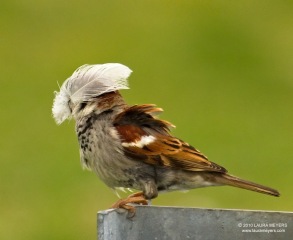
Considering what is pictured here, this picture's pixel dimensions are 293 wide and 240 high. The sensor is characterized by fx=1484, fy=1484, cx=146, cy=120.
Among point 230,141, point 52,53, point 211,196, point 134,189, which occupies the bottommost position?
point 134,189

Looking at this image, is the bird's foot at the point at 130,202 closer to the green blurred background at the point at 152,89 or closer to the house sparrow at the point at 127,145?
the house sparrow at the point at 127,145

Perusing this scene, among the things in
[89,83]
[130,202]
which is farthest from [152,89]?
[130,202]

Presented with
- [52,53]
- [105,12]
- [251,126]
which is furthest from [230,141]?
[105,12]

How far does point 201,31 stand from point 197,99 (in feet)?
10.5

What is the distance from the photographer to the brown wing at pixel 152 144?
7.02 m

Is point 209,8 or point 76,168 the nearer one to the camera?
point 76,168

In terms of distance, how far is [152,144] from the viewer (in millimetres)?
7062

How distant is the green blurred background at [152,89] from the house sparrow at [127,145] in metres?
6.61

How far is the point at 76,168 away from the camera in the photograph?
53.1 ft

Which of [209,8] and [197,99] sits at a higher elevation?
[209,8]

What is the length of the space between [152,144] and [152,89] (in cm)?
1329

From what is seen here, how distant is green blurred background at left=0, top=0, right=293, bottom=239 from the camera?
15008 millimetres

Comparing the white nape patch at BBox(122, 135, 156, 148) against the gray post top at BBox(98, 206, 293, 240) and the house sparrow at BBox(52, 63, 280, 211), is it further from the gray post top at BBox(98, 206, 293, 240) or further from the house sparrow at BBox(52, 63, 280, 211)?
the gray post top at BBox(98, 206, 293, 240)

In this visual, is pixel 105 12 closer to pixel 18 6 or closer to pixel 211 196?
pixel 18 6
